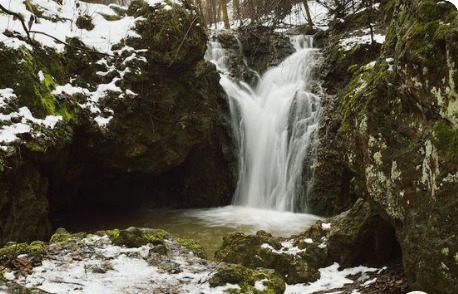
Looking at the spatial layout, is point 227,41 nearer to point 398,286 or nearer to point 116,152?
point 116,152

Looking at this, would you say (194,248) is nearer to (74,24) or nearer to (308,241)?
(308,241)

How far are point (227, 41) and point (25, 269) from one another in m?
12.6

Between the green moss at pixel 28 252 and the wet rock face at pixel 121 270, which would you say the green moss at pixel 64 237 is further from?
the green moss at pixel 28 252

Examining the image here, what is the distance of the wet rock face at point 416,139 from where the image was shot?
9.93 feet

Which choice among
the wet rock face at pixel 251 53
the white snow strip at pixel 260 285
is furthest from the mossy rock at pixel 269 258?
the wet rock face at pixel 251 53

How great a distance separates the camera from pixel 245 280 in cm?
336

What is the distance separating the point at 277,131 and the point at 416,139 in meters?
7.55

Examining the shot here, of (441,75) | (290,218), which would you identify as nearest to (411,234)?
(441,75)

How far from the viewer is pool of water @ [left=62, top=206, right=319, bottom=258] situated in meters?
8.25

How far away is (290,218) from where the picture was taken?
9.19 m

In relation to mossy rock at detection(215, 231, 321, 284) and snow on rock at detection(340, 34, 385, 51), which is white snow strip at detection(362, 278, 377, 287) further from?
snow on rock at detection(340, 34, 385, 51)

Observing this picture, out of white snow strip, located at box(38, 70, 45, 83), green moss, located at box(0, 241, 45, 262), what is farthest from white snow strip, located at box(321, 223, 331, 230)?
white snow strip, located at box(38, 70, 45, 83)

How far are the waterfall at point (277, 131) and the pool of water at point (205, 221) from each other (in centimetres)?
65

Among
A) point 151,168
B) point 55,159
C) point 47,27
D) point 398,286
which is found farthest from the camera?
point 151,168
